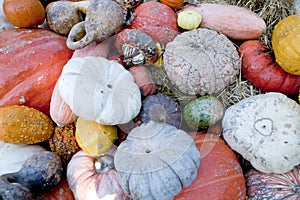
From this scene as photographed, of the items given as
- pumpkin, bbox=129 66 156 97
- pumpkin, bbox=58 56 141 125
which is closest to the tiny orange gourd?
pumpkin, bbox=58 56 141 125

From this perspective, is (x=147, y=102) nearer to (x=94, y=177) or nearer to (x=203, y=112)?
(x=203, y=112)

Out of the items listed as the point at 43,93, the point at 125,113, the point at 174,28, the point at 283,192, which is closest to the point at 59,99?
the point at 43,93

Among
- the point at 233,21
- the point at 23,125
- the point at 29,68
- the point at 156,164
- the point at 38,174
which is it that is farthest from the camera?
the point at 233,21

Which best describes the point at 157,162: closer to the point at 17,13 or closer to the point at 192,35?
the point at 192,35

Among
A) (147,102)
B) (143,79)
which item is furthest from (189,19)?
(147,102)

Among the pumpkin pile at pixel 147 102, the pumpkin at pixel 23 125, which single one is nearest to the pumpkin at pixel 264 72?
the pumpkin pile at pixel 147 102

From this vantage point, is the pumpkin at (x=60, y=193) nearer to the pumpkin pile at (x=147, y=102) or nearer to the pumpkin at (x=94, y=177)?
the pumpkin pile at (x=147, y=102)

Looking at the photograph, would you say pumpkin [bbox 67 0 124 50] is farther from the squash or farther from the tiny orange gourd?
the squash
